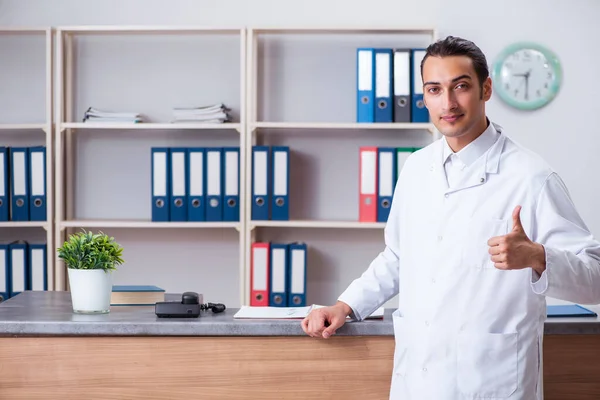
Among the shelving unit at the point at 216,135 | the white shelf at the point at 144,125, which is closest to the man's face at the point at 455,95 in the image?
the white shelf at the point at 144,125

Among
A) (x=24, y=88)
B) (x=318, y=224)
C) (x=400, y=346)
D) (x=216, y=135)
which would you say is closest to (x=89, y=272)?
(x=400, y=346)

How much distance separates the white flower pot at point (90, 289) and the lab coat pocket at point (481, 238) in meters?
0.95

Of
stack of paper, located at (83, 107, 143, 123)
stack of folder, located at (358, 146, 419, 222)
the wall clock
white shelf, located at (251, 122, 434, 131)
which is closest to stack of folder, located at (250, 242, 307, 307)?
stack of folder, located at (358, 146, 419, 222)

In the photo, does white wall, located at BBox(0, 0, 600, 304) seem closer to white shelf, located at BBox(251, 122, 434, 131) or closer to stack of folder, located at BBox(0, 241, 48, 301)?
white shelf, located at BBox(251, 122, 434, 131)

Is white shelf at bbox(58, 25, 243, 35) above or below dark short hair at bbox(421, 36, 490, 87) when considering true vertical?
above

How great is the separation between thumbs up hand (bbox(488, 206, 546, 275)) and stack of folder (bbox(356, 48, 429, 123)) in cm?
214

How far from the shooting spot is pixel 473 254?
166cm

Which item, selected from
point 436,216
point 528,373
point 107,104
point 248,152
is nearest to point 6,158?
point 107,104

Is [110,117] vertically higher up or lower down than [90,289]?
higher up

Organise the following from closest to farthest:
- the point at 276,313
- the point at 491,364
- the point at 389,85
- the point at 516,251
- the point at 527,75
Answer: the point at 516,251 < the point at 491,364 < the point at 276,313 < the point at 389,85 < the point at 527,75

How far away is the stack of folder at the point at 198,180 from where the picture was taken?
3607mm

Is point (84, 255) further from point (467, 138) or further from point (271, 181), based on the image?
point (271, 181)

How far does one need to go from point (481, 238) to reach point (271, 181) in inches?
80.6

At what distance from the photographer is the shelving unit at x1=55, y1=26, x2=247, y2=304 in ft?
12.7
